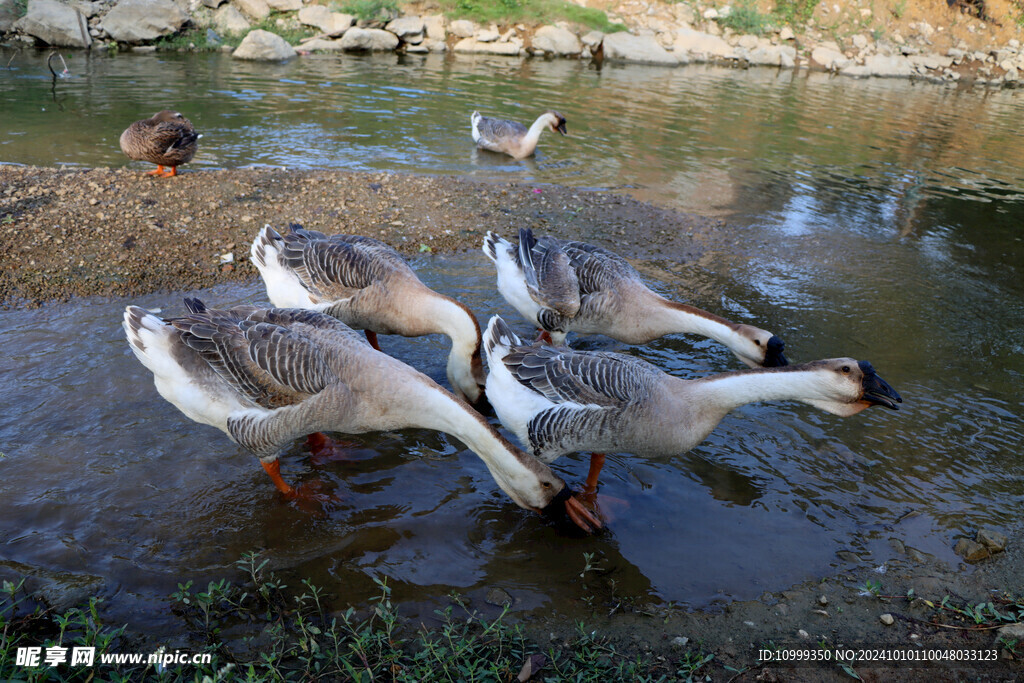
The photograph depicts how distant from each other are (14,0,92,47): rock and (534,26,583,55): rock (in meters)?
14.8

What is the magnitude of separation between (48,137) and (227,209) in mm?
4855

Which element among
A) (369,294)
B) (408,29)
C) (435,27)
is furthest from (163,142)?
(435,27)

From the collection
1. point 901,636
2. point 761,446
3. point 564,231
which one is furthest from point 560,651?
point 564,231

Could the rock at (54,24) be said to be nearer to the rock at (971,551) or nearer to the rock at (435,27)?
the rock at (435,27)

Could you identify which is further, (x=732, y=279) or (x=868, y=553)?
(x=732, y=279)

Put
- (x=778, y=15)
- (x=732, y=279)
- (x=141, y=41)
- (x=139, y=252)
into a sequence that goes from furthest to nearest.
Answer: (x=778, y=15) < (x=141, y=41) < (x=732, y=279) < (x=139, y=252)

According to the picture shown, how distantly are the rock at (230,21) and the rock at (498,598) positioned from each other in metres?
22.3

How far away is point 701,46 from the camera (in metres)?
26.0

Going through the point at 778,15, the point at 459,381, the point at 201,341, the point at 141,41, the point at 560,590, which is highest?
the point at 778,15

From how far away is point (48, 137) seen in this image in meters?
10.0

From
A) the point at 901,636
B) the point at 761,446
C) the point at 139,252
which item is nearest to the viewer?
the point at 901,636

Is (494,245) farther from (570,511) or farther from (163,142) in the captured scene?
(163,142)

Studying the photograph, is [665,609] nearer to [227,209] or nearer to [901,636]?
[901,636]

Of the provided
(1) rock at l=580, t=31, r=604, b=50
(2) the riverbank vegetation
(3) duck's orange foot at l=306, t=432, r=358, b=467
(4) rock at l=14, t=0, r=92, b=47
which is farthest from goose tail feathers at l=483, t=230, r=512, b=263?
(1) rock at l=580, t=31, r=604, b=50
